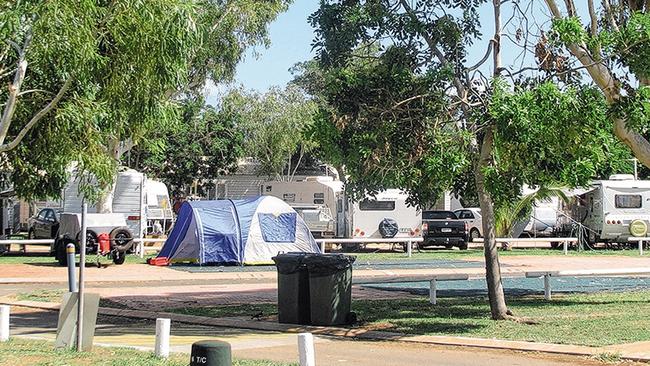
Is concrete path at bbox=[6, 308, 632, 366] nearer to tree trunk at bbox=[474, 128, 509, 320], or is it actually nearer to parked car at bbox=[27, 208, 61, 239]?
tree trunk at bbox=[474, 128, 509, 320]

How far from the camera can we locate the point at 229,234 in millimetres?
29016

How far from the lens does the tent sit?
2880 cm

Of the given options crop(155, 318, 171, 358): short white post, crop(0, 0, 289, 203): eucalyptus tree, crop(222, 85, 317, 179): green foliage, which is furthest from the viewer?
crop(222, 85, 317, 179): green foliage

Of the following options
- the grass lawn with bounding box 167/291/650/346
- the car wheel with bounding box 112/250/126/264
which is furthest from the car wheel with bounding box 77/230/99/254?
the grass lawn with bounding box 167/291/650/346

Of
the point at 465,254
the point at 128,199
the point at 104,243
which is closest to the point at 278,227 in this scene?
the point at 104,243

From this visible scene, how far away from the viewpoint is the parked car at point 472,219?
130 feet

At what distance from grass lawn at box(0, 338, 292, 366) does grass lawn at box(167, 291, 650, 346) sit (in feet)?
14.5

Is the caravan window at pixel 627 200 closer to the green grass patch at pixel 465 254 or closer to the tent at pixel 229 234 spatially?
the green grass patch at pixel 465 254

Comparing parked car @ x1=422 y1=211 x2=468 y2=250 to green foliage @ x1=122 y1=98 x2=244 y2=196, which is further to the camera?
green foliage @ x1=122 y1=98 x2=244 y2=196

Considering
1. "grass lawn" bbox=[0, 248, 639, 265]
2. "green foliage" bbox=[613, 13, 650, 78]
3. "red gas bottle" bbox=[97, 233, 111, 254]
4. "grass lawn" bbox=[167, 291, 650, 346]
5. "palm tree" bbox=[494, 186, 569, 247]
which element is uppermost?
"green foliage" bbox=[613, 13, 650, 78]

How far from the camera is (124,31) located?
12719 mm

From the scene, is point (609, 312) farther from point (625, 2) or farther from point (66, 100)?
point (66, 100)

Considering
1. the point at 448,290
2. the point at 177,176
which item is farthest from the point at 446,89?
the point at 177,176

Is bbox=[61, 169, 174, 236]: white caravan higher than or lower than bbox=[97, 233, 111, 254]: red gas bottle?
higher
